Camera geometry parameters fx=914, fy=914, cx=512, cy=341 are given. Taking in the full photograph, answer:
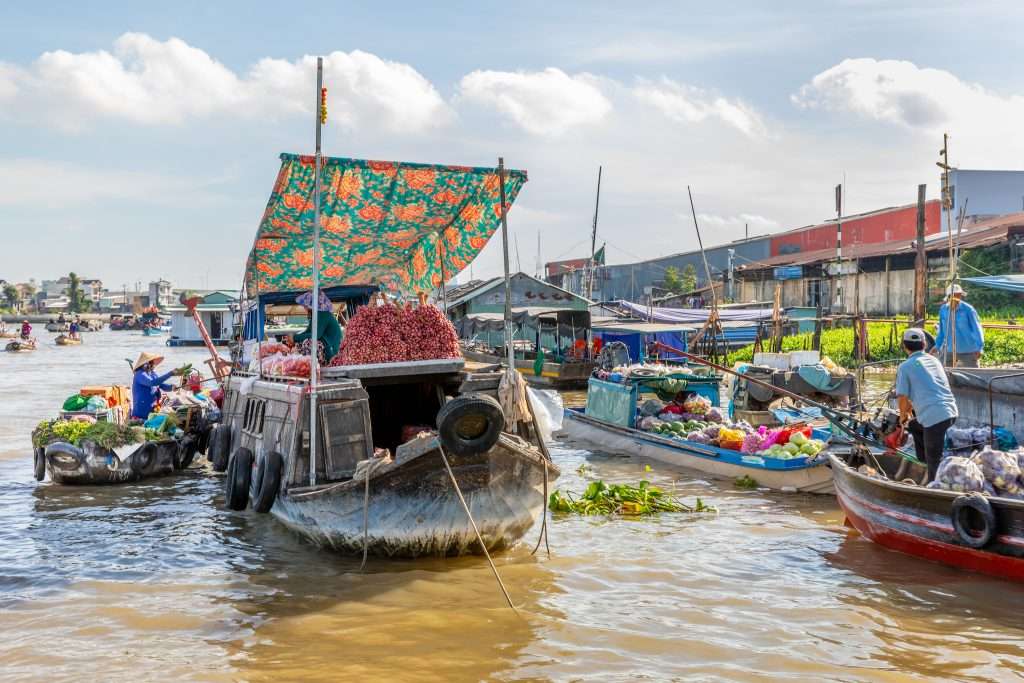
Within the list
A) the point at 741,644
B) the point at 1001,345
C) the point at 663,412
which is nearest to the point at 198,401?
the point at 663,412

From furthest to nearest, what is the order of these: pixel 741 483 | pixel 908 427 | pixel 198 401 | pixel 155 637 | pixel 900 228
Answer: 1. pixel 900 228
2. pixel 198 401
3. pixel 741 483
4. pixel 908 427
5. pixel 155 637

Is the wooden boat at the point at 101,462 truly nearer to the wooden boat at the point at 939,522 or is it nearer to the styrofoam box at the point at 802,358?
the wooden boat at the point at 939,522

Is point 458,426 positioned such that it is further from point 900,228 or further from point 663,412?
point 900,228

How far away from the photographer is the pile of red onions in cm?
823

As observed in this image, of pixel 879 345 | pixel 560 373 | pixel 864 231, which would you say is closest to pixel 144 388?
pixel 560 373

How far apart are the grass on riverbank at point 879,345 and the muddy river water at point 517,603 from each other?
1372cm

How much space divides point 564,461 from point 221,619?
7796 mm

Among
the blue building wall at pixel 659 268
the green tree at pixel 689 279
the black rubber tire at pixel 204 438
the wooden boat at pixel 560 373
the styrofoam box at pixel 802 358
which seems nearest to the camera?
the black rubber tire at pixel 204 438

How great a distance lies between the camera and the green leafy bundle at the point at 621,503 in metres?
9.84

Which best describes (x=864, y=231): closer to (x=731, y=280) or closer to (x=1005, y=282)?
(x=731, y=280)

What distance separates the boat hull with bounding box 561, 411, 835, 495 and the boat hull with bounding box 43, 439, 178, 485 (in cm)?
645

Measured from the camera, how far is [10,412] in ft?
69.1

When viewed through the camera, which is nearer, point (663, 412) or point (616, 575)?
point (616, 575)

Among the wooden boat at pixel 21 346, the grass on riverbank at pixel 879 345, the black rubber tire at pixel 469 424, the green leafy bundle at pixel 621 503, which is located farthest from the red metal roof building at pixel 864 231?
the wooden boat at pixel 21 346
